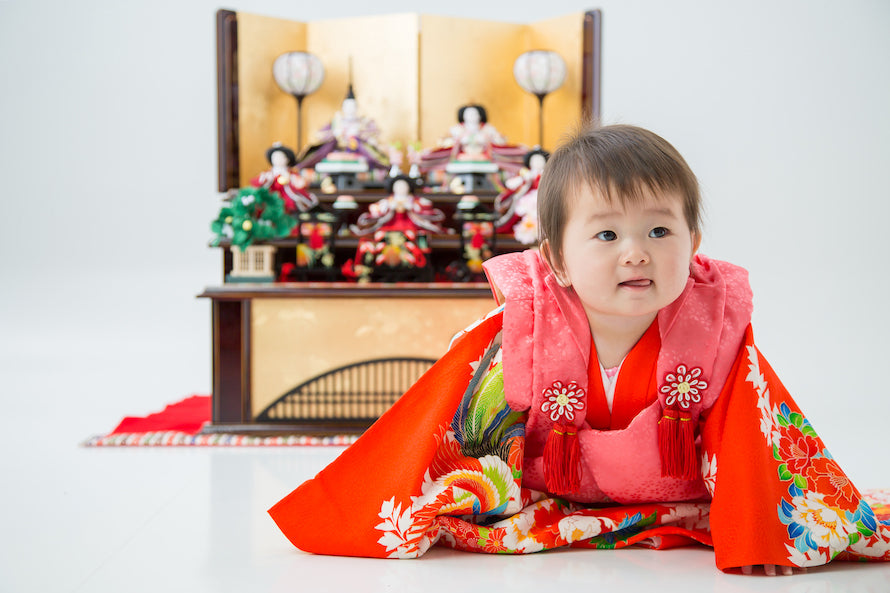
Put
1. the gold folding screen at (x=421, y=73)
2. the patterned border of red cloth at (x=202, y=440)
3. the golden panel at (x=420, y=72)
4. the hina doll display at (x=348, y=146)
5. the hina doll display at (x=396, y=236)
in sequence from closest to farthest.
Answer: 1. the patterned border of red cloth at (x=202, y=440)
2. the hina doll display at (x=396, y=236)
3. the hina doll display at (x=348, y=146)
4. the gold folding screen at (x=421, y=73)
5. the golden panel at (x=420, y=72)

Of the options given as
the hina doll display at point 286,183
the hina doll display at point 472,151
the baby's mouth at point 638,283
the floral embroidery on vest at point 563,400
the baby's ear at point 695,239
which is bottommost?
the floral embroidery on vest at point 563,400

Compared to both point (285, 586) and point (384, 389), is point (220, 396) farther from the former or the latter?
point (285, 586)

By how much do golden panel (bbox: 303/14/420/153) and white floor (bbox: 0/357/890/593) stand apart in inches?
71.6

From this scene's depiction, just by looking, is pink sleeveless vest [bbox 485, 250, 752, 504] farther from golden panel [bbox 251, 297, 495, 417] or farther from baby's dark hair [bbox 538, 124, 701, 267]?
golden panel [bbox 251, 297, 495, 417]

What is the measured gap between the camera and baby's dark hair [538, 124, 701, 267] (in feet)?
4.28

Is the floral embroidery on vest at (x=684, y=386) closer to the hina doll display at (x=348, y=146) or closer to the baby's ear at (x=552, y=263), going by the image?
the baby's ear at (x=552, y=263)

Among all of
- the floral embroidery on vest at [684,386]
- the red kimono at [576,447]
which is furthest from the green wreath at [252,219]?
the floral embroidery on vest at [684,386]

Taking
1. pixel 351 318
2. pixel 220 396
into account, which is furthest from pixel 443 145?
pixel 220 396

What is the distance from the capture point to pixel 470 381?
1445 mm

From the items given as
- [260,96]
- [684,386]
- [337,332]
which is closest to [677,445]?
[684,386]

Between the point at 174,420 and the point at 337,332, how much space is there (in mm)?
593

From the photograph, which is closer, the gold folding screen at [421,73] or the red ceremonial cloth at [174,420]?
the red ceremonial cloth at [174,420]

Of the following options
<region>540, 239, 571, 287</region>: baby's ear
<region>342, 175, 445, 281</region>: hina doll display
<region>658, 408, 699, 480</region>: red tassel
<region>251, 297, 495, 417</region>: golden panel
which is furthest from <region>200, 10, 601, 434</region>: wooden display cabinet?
<region>658, 408, 699, 480</region>: red tassel

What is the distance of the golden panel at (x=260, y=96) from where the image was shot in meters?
3.20
